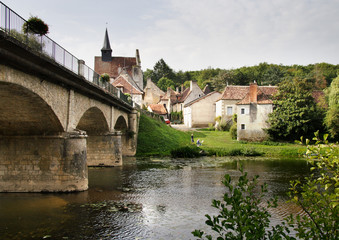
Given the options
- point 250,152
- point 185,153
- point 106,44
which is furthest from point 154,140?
point 106,44

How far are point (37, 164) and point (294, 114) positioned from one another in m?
32.5

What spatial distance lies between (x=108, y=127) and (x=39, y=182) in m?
10.8

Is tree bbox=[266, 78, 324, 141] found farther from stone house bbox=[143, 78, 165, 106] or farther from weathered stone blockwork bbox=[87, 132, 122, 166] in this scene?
stone house bbox=[143, 78, 165, 106]

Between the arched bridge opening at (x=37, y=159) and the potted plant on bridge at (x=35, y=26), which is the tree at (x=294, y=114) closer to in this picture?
the arched bridge opening at (x=37, y=159)

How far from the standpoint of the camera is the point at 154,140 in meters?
36.6

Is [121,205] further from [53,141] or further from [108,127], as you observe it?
[108,127]

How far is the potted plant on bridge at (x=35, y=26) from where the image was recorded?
10.8m

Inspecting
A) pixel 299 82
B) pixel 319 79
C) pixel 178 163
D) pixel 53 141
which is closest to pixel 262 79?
pixel 319 79

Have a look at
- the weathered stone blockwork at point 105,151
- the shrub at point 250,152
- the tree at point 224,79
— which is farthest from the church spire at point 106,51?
the weathered stone blockwork at point 105,151

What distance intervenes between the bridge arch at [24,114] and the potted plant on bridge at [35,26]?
7.10ft

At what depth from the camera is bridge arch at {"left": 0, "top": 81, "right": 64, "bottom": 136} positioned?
11180 millimetres

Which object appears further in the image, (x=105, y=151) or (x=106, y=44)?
(x=106, y=44)

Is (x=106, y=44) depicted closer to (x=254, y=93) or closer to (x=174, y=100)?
(x=174, y=100)

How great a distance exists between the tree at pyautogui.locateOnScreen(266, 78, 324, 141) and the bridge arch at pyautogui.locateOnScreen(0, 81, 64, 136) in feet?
102
